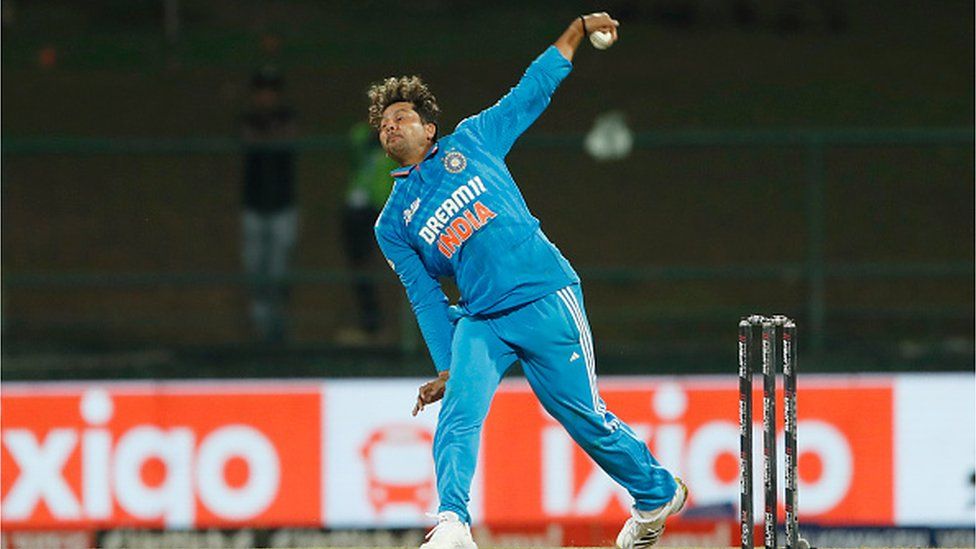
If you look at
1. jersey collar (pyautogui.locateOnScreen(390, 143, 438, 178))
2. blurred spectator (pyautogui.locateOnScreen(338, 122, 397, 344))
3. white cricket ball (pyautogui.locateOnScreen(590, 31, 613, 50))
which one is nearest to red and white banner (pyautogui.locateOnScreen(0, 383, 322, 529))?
blurred spectator (pyautogui.locateOnScreen(338, 122, 397, 344))

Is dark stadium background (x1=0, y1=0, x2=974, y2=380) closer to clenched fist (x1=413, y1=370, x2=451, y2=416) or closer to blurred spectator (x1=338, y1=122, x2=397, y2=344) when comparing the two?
blurred spectator (x1=338, y1=122, x2=397, y2=344)

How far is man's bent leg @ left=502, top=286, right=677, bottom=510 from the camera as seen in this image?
7.11m

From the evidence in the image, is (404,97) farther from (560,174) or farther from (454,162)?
(560,174)

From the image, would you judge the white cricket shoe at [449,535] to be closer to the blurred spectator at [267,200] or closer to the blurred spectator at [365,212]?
the blurred spectator at [365,212]

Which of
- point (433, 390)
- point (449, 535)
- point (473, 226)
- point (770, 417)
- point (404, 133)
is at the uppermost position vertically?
point (404, 133)

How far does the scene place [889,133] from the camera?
11977mm

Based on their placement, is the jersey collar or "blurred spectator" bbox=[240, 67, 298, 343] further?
"blurred spectator" bbox=[240, 67, 298, 343]

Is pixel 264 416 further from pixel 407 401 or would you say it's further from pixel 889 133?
pixel 889 133

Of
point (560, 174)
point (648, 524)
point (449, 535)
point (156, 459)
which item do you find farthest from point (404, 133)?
point (560, 174)

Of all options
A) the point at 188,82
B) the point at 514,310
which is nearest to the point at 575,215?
the point at 188,82

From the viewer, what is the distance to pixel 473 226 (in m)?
7.04

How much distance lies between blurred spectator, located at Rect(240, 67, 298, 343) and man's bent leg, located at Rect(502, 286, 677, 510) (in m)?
5.63

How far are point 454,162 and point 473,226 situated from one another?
26cm

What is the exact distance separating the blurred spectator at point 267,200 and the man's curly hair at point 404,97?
18.2ft
